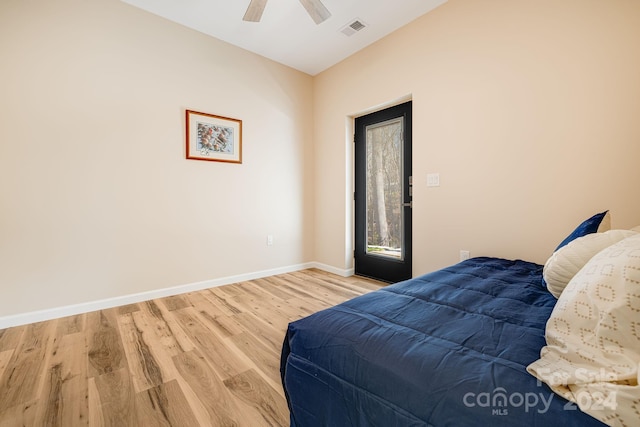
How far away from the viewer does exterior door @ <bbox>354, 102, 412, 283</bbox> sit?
3.00m

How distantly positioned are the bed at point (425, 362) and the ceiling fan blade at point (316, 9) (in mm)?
2304

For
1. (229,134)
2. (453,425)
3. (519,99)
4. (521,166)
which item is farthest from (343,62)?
(453,425)

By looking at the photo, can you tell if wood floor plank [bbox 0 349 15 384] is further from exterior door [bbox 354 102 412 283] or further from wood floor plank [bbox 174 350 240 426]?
exterior door [bbox 354 102 412 283]

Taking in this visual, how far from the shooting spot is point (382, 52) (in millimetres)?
3049

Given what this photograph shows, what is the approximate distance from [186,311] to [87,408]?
1118mm

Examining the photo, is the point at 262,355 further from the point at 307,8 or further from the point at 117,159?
the point at 307,8

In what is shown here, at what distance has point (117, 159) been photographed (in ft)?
8.21

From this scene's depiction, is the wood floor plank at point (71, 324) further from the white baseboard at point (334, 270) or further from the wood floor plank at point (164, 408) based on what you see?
the white baseboard at point (334, 270)

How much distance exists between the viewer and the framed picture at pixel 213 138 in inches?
114

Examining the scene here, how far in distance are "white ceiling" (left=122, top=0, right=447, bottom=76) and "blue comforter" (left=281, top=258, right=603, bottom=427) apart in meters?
2.68

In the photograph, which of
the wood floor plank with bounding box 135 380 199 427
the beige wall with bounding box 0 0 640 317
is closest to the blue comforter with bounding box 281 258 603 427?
the wood floor plank with bounding box 135 380 199 427

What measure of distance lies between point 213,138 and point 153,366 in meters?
2.30

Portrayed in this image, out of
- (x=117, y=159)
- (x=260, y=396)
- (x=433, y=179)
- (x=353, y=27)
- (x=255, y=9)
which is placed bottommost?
(x=260, y=396)

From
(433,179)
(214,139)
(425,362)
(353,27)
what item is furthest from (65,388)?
(353,27)
